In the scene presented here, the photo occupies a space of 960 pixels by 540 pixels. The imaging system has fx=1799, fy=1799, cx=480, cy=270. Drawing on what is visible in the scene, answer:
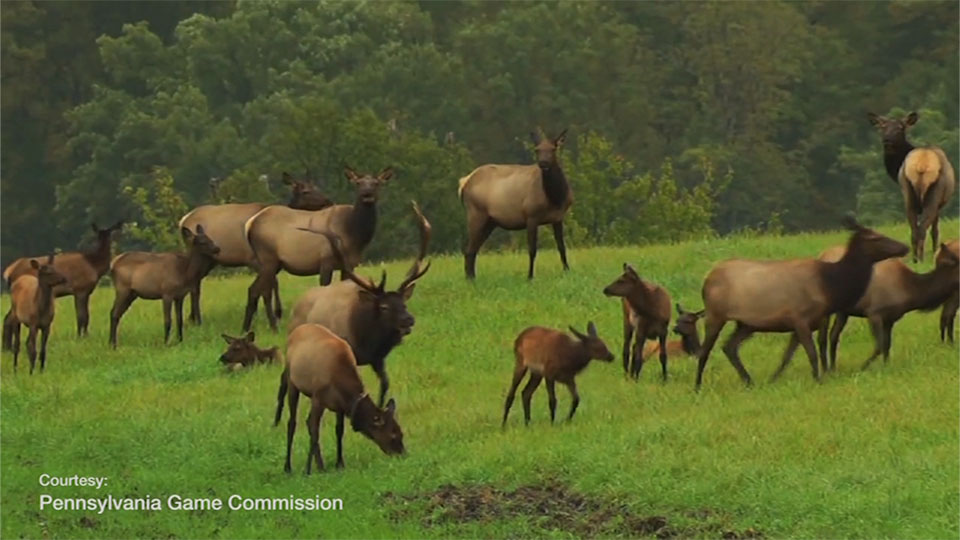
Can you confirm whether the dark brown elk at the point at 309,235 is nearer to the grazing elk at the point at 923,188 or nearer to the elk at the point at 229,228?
the elk at the point at 229,228

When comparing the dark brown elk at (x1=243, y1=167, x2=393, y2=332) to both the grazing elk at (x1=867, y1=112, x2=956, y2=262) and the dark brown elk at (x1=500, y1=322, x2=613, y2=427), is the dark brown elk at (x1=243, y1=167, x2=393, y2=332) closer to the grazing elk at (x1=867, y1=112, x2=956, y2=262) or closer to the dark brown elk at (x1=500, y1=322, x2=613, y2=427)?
the dark brown elk at (x1=500, y1=322, x2=613, y2=427)

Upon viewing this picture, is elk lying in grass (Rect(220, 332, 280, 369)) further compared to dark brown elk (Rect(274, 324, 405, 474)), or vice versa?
elk lying in grass (Rect(220, 332, 280, 369))

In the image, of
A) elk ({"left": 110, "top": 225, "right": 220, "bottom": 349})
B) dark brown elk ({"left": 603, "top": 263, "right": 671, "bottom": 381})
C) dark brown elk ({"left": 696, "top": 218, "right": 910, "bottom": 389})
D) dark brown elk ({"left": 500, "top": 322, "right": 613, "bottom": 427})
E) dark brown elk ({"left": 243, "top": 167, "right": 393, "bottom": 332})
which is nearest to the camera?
dark brown elk ({"left": 500, "top": 322, "right": 613, "bottom": 427})

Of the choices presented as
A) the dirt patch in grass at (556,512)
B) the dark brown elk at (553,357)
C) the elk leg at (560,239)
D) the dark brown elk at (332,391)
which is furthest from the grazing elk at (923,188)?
the dirt patch in grass at (556,512)

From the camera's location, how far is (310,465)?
1661 cm

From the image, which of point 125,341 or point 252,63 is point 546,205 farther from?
point 252,63

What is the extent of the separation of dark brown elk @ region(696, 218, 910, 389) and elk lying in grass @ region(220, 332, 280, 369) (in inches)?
254

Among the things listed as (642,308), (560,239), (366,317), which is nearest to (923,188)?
(560,239)

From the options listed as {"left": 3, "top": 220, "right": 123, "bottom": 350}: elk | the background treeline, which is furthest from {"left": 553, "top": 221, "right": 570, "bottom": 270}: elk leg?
the background treeline

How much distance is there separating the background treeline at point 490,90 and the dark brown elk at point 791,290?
45601mm

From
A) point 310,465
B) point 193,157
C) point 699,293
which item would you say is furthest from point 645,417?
point 193,157

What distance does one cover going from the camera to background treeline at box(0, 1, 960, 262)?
6888 cm

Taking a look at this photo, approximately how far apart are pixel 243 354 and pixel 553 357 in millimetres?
6195

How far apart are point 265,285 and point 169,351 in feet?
5.10
